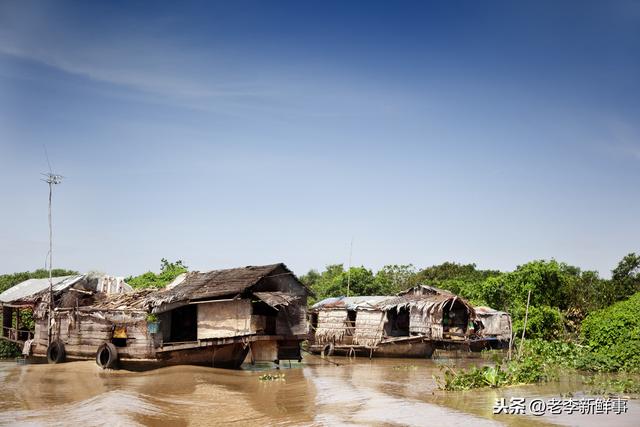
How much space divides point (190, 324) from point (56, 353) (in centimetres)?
537

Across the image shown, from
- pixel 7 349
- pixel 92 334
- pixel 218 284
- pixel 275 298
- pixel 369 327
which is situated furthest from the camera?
pixel 369 327

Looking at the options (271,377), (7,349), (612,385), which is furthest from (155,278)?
(612,385)

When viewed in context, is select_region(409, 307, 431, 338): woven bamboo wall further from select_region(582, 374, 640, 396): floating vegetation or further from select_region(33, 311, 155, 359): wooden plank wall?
select_region(33, 311, 155, 359): wooden plank wall

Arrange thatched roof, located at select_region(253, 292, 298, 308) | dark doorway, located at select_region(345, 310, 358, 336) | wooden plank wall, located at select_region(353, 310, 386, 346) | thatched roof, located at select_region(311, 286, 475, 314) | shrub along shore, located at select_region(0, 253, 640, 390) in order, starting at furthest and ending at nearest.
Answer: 1. dark doorway, located at select_region(345, 310, 358, 336)
2. wooden plank wall, located at select_region(353, 310, 386, 346)
3. thatched roof, located at select_region(311, 286, 475, 314)
4. thatched roof, located at select_region(253, 292, 298, 308)
5. shrub along shore, located at select_region(0, 253, 640, 390)

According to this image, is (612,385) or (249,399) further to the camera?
(612,385)

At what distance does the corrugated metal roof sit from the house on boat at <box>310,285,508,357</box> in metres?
13.2

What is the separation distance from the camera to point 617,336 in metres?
18.5

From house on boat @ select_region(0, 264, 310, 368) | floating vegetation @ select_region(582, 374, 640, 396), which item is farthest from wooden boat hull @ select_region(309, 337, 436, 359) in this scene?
floating vegetation @ select_region(582, 374, 640, 396)

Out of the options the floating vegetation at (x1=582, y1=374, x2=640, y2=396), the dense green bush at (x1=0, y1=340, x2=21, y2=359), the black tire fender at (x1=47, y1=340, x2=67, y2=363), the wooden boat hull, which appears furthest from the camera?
the wooden boat hull

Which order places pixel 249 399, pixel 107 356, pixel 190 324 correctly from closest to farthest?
pixel 249 399
pixel 107 356
pixel 190 324

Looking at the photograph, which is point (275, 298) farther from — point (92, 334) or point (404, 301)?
point (404, 301)

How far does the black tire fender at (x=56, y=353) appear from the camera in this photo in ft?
73.0

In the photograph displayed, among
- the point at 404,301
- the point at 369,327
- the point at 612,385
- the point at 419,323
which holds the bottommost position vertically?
the point at 612,385

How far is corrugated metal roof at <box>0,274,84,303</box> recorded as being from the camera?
24.3 m
